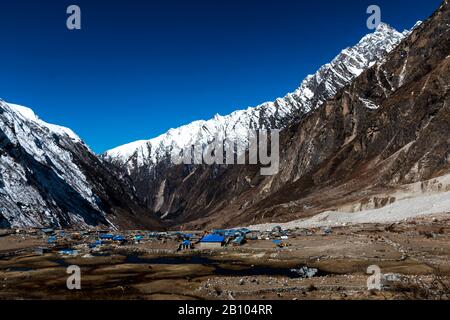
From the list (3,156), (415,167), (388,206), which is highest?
(3,156)

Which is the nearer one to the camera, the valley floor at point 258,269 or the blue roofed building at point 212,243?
the valley floor at point 258,269

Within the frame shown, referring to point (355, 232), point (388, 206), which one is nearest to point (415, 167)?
point (388, 206)

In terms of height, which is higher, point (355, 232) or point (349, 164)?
point (349, 164)

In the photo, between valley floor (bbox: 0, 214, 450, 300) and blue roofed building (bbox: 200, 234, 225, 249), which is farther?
blue roofed building (bbox: 200, 234, 225, 249)

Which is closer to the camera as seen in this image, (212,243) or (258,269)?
(258,269)

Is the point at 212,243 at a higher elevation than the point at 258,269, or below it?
higher

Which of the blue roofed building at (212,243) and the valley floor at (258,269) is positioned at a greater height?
the blue roofed building at (212,243)

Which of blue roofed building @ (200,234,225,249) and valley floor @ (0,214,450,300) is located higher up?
blue roofed building @ (200,234,225,249)
